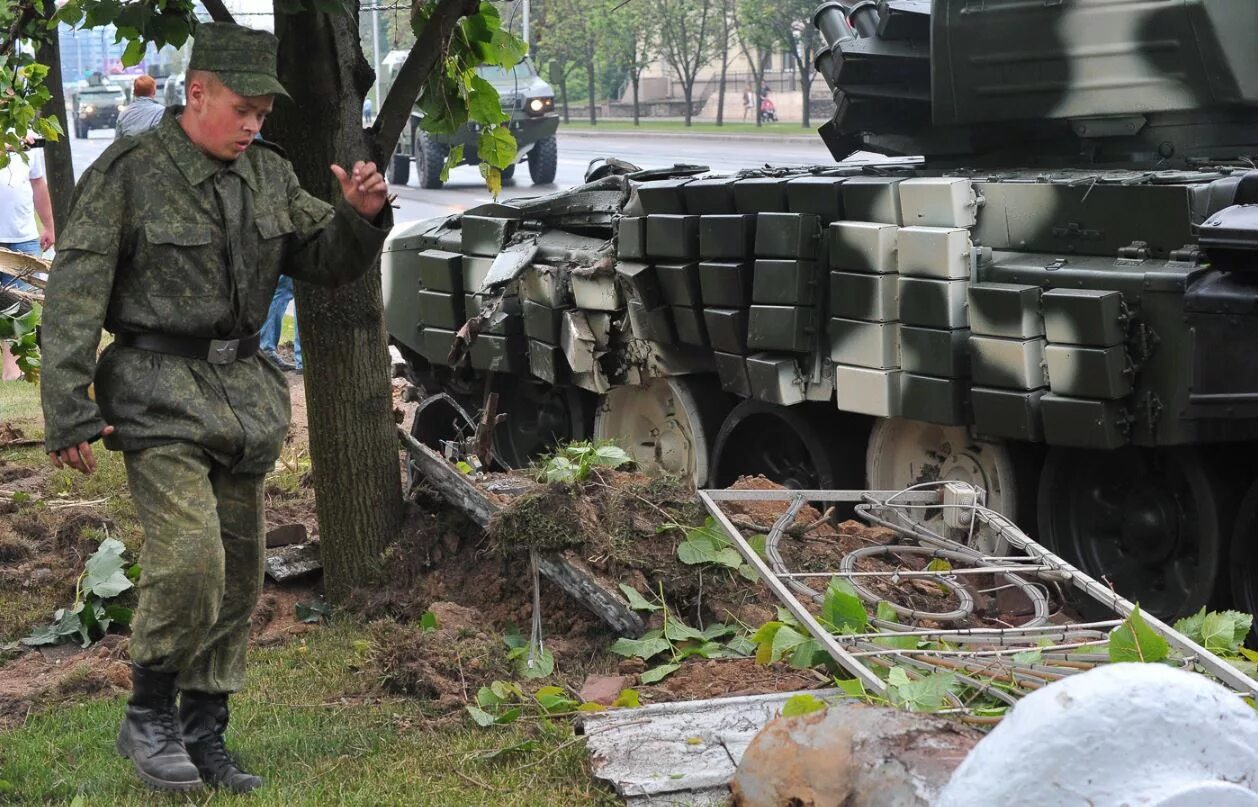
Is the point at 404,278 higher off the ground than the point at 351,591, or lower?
higher

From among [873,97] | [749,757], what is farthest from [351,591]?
[873,97]

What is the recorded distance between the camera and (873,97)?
8117mm

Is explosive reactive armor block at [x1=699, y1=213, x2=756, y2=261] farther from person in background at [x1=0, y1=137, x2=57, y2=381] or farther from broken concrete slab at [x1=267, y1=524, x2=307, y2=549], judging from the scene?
person in background at [x1=0, y1=137, x2=57, y2=381]

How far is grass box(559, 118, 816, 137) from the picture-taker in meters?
39.4

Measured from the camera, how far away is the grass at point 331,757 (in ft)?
14.2

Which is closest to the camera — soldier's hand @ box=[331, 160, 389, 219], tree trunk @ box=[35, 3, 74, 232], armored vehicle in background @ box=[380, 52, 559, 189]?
soldier's hand @ box=[331, 160, 389, 219]

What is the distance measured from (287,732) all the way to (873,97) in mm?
4512

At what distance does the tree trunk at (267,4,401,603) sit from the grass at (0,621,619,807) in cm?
97

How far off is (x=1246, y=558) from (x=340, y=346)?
325 centimetres

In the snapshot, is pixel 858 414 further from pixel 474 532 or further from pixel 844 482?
pixel 474 532

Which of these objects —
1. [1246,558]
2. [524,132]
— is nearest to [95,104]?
[524,132]

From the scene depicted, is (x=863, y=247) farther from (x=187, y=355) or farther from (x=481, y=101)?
(x=187, y=355)

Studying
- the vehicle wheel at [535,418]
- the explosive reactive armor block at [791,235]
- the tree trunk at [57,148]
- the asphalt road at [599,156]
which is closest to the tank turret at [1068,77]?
the explosive reactive armor block at [791,235]

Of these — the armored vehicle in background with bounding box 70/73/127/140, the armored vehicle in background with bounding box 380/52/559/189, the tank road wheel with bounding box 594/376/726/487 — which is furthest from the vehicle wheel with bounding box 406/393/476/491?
the armored vehicle in background with bounding box 70/73/127/140
